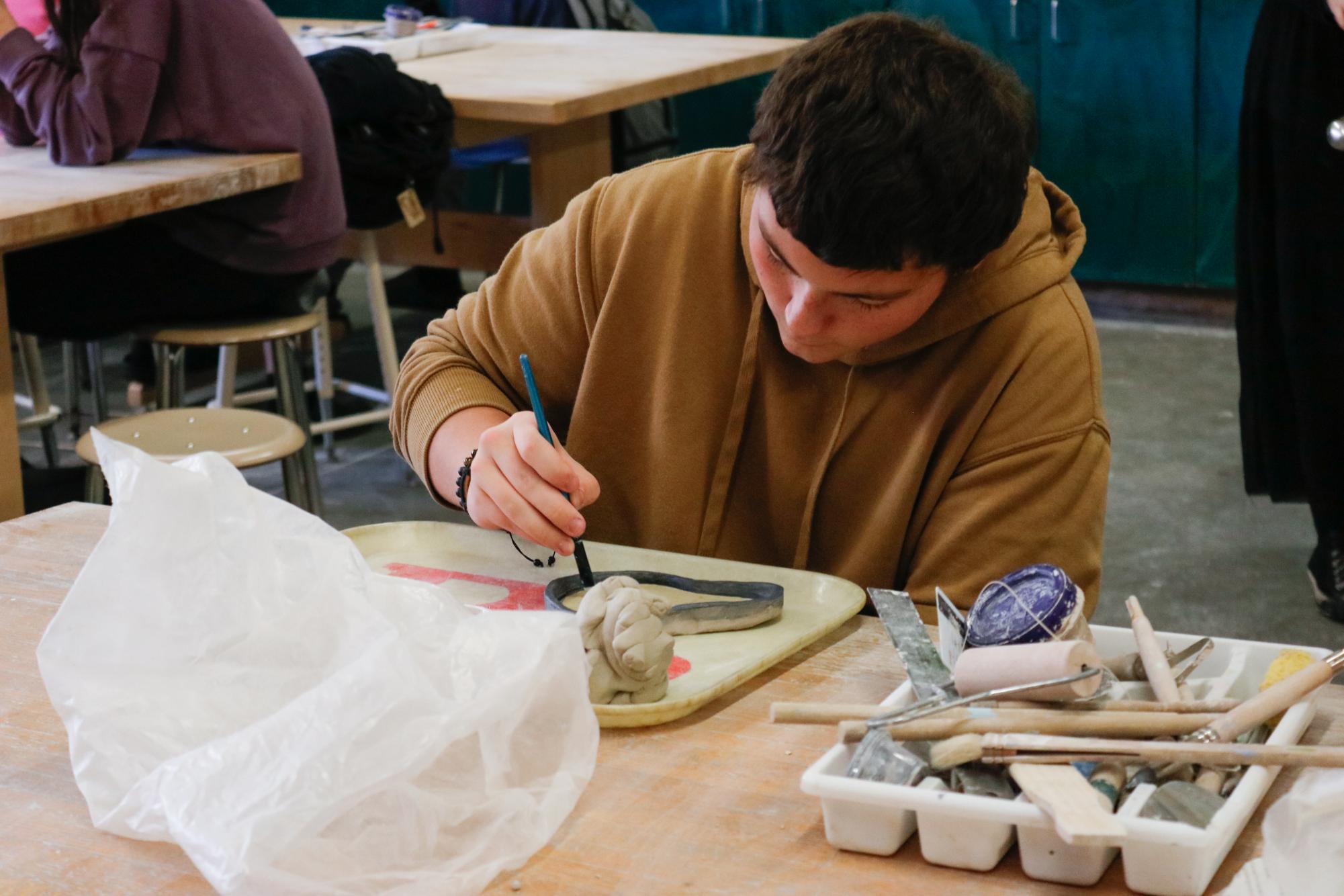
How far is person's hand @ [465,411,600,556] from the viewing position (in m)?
1.12

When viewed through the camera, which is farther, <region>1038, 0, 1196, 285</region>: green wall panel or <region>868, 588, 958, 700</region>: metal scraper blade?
<region>1038, 0, 1196, 285</region>: green wall panel

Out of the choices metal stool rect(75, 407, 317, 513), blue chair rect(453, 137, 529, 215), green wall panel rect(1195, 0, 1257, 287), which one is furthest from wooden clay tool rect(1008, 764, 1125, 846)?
green wall panel rect(1195, 0, 1257, 287)

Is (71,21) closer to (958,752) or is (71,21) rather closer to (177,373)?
(177,373)

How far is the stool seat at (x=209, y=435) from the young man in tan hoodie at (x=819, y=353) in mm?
790

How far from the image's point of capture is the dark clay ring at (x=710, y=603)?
107 cm

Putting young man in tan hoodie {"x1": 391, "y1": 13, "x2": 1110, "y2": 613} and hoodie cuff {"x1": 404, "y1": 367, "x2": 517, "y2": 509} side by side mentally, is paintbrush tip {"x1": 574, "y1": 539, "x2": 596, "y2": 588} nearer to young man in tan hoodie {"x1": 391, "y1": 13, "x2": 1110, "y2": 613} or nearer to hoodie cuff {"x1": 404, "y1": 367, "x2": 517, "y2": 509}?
young man in tan hoodie {"x1": 391, "y1": 13, "x2": 1110, "y2": 613}

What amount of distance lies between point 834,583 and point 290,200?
1.72m

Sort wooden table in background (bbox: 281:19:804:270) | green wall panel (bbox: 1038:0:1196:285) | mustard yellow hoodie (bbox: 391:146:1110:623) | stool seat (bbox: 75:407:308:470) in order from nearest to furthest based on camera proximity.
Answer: mustard yellow hoodie (bbox: 391:146:1110:623) → stool seat (bbox: 75:407:308:470) → wooden table in background (bbox: 281:19:804:270) → green wall panel (bbox: 1038:0:1196:285)

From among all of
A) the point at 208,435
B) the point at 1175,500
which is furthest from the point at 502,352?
the point at 1175,500

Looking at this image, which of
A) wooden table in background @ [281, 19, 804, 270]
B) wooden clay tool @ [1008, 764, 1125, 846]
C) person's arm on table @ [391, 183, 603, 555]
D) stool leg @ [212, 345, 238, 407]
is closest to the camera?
wooden clay tool @ [1008, 764, 1125, 846]

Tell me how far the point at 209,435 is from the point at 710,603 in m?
1.32

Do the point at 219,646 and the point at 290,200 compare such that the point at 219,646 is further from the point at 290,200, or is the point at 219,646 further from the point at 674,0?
the point at 674,0

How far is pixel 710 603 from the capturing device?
109cm

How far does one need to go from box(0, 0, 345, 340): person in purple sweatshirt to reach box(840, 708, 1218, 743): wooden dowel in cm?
200
